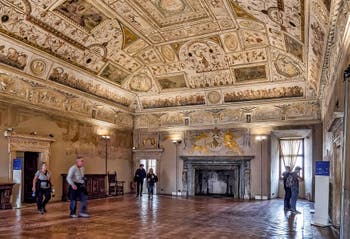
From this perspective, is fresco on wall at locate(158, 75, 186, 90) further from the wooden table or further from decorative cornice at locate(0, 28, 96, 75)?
the wooden table

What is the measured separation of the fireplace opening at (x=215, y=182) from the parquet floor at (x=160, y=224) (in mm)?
5340

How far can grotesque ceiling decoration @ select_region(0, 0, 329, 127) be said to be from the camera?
10234 mm

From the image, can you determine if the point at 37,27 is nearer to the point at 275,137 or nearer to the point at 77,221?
the point at 77,221

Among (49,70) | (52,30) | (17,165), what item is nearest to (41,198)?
(17,165)

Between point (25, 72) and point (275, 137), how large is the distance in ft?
37.8

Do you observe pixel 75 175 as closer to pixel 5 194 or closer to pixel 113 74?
pixel 5 194

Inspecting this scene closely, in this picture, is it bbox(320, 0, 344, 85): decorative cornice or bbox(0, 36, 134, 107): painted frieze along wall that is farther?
bbox(0, 36, 134, 107): painted frieze along wall

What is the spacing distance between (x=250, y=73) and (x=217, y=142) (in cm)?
378

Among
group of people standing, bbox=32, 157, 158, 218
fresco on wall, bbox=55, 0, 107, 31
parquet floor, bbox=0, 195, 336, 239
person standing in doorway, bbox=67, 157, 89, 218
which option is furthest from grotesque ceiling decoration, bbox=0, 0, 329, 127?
parquet floor, bbox=0, 195, 336, 239

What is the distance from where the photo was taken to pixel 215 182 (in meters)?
17.3

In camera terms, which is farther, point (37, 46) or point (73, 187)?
point (37, 46)

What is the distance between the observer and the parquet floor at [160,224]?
7.24m

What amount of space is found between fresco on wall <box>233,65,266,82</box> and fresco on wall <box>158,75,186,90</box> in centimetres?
270

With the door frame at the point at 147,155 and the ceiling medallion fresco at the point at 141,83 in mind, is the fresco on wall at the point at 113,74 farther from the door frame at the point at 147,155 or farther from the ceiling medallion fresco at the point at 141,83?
the door frame at the point at 147,155
